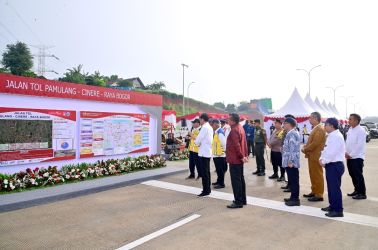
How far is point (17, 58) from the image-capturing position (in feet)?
198

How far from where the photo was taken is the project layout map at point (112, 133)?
9.23m

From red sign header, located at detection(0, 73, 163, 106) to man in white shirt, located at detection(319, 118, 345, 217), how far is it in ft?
21.8

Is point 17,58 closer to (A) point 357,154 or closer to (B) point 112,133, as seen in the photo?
(B) point 112,133

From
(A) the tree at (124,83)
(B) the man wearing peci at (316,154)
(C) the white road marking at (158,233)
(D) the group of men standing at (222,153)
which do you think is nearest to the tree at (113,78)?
(A) the tree at (124,83)

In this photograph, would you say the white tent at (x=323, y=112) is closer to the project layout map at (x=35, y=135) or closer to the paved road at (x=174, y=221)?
the paved road at (x=174, y=221)

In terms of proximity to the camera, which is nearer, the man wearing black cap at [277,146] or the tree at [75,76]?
the man wearing black cap at [277,146]

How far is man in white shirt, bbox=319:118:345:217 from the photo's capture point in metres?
5.77

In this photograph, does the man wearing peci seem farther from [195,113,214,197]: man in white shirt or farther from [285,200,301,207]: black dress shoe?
[195,113,214,197]: man in white shirt

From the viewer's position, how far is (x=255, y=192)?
311 inches

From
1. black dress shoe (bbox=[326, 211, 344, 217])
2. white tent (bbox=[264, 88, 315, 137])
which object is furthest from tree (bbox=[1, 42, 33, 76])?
black dress shoe (bbox=[326, 211, 344, 217])

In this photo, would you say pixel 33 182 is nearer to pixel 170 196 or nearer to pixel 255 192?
pixel 170 196

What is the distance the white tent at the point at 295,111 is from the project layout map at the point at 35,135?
20.6 meters

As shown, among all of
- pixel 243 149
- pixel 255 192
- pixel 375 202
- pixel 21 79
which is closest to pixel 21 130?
pixel 21 79

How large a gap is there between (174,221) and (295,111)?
23.2m
